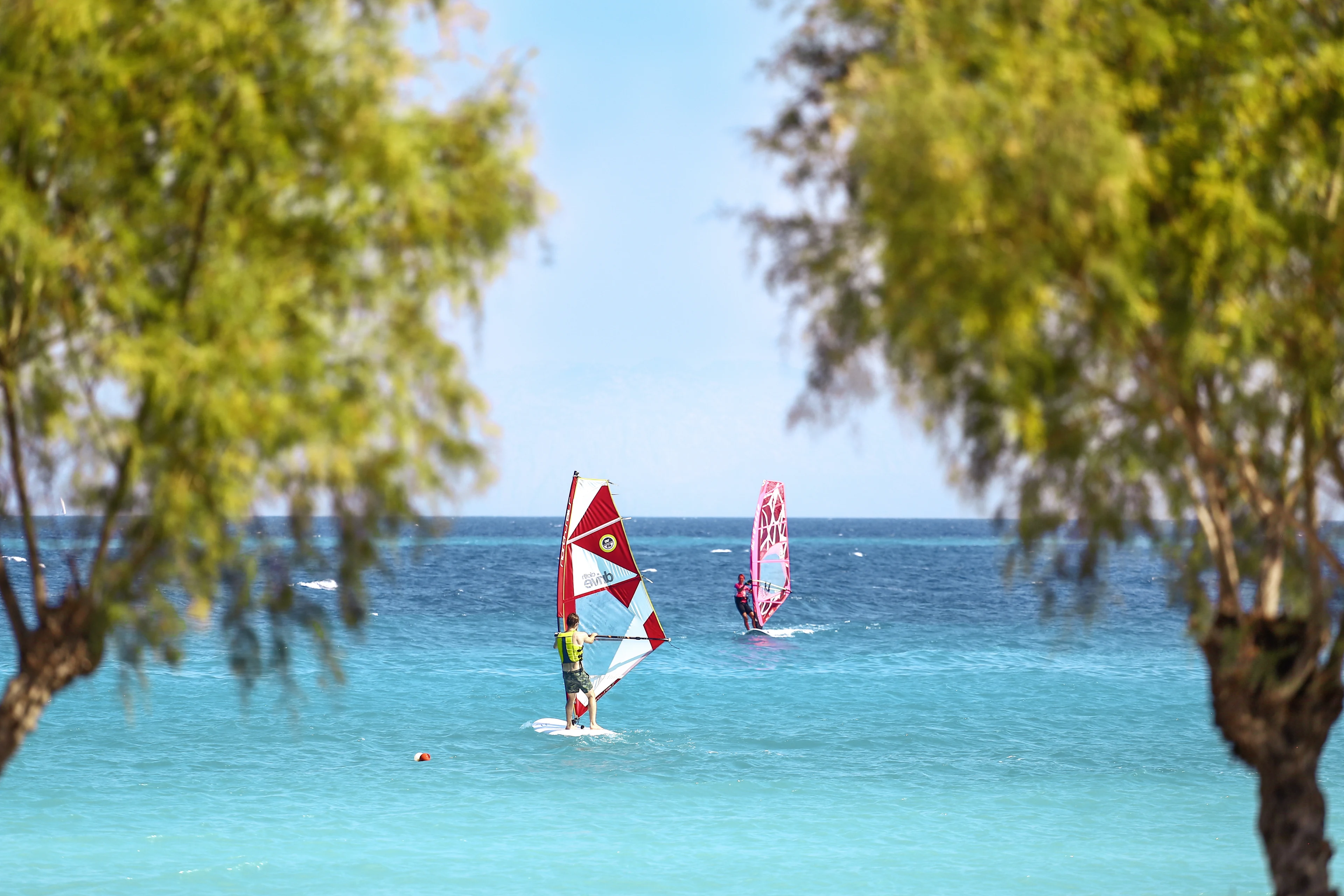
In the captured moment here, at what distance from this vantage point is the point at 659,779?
22.0 metres

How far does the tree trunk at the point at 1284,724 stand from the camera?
9375 millimetres

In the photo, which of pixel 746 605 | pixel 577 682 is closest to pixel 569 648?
pixel 577 682

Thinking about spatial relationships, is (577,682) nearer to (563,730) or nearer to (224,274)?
(563,730)

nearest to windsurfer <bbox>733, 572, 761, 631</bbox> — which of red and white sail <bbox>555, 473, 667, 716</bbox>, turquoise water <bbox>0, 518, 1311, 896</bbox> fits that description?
turquoise water <bbox>0, 518, 1311, 896</bbox>

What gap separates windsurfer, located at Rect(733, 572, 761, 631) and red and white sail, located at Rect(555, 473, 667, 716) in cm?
1715

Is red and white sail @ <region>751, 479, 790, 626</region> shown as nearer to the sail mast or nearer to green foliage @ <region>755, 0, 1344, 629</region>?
the sail mast

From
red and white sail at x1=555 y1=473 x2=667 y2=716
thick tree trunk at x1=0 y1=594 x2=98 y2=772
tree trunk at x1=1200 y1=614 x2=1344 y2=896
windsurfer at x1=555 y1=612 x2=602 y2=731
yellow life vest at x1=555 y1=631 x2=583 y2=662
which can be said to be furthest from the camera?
red and white sail at x1=555 y1=473 x2=667 y2=716

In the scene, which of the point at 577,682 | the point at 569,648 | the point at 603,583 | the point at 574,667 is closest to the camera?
the point at 569,648

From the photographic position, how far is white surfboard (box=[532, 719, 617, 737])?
26453 millimetres

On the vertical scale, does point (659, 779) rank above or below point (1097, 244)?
below

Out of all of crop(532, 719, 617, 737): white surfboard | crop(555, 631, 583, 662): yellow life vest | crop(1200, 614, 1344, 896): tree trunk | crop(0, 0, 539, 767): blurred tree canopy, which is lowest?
crop(532, 719, 617, 737): white surfboard

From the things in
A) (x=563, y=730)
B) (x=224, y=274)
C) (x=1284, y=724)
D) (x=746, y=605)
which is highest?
(x=224, y=274)

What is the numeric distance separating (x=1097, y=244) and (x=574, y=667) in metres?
19.0

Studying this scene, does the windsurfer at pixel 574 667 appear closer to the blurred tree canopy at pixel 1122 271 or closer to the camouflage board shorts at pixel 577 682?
the camouflage board shorts at pixel 577 682
